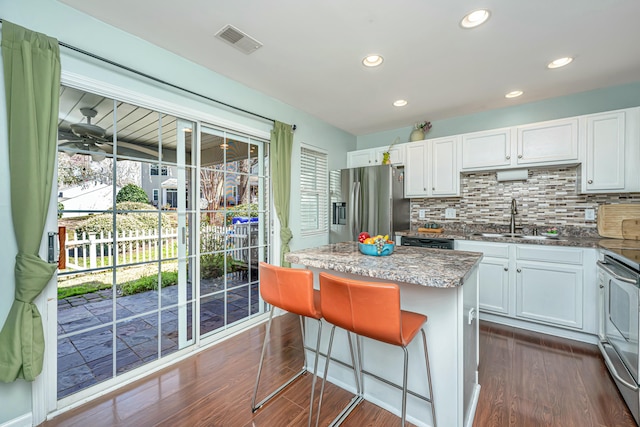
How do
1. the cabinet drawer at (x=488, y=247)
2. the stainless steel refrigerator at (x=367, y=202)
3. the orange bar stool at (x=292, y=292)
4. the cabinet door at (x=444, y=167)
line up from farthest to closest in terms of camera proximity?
1. the stainless steel refrigerator at (x=367, y=202)
2. the cabinet door at (x=444, y=167)
3. the cabinet drawer at (x=488, y=247)
4. the orange bar stool at (x=292, y=292)

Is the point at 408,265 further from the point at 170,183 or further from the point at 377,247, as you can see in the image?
the point at 170,183

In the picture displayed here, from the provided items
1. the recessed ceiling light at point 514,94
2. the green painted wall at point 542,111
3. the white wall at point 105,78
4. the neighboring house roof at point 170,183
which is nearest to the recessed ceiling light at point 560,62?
the recessed ceiling light at point 514,94

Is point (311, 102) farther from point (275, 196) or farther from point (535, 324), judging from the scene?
point (535, 324)

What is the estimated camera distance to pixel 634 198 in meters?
2.72

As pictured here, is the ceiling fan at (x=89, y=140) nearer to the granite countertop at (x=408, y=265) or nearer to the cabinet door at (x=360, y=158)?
the granite countertop at (x=408, y=265)

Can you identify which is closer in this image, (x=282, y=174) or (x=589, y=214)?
(x=589, y=214)

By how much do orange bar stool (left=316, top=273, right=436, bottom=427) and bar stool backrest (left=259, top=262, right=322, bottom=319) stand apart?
0.09 meters

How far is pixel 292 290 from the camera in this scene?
4.98ft

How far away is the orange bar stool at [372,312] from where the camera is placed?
1.19 meters

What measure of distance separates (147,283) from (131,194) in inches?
28.9

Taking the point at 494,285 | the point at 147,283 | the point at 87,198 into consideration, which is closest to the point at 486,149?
the point at 494,285

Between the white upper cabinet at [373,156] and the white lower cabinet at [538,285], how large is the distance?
1.54 metres

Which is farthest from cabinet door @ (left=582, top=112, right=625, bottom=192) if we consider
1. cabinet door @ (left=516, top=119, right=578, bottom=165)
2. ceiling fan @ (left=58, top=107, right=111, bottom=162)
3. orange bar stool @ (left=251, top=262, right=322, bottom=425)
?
ceiling fan @ (left=58, top=107, right=111, bottom=162)

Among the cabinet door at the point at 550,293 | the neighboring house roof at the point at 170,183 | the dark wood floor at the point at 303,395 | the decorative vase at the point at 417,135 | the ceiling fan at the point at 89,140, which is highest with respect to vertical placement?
the decorative vase at the point at 417,135
